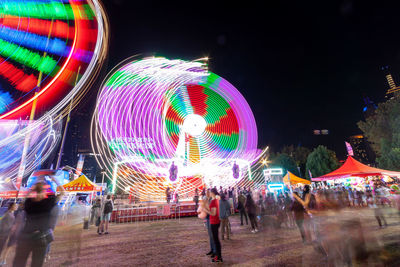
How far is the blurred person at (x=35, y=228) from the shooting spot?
3.48 metres

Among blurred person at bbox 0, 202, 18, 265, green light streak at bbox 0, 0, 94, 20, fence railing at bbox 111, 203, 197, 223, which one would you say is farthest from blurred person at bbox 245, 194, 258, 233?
green light streak at bbox 0, 0, 94, 20

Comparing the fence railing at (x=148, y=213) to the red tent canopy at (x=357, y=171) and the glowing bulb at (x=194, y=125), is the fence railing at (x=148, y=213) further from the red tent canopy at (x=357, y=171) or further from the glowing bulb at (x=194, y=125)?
the red tent canopy at (x=357, y=171)

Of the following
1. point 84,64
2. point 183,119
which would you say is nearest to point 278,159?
point 183,119

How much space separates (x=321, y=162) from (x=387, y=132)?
19012mm

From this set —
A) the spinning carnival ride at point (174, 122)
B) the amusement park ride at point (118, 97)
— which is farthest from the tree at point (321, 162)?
the amusement park ride at point (118, 97)

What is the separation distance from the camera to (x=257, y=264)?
4844mm

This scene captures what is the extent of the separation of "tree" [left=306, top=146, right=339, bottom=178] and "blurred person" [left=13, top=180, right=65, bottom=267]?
53087mm

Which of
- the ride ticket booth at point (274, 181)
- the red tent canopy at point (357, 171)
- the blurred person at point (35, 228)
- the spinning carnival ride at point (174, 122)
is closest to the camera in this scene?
the blurred person at point (35, 228)

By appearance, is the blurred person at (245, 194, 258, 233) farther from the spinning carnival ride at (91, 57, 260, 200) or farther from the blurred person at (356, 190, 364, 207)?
the blurred person at (356, 190, 364, 207)

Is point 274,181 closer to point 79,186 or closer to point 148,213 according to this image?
point 148,213

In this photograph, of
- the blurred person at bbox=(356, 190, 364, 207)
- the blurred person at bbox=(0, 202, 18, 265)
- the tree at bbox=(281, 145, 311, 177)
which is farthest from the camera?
the tree at bbox=(281, 145, 311, 177)

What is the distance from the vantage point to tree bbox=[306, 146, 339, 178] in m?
46.1

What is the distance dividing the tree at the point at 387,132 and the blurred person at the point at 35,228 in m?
36.1

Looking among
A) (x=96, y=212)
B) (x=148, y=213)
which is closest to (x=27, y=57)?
(x=96, y=212)
